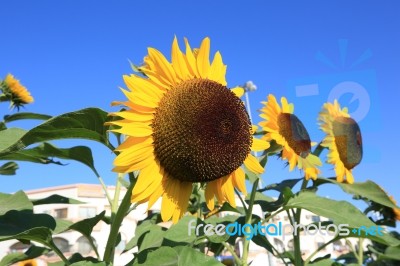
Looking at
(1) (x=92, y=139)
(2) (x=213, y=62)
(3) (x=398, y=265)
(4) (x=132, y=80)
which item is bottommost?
(3) (x=398, y=265)

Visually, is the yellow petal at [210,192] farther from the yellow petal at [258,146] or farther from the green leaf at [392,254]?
the green leaf at [392,254]

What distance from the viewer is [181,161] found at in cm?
128

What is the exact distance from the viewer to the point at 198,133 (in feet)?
4.21

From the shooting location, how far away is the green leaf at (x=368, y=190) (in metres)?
2.14

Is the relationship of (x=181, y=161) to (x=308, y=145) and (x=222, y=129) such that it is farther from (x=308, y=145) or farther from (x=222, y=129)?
(x=308, y=145)

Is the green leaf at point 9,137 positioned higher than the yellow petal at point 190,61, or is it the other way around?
the yellow petal at point 190,61

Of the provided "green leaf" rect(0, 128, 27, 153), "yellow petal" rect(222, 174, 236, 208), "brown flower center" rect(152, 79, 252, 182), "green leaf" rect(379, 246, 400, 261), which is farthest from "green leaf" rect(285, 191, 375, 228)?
"green leaf" rect(0, 128, 27, 153)

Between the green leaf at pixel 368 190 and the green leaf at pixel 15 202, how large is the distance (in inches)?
61.9

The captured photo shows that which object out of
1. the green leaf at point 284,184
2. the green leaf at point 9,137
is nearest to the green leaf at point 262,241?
the green leaf at point 284,184

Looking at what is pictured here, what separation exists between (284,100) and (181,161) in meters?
1.31

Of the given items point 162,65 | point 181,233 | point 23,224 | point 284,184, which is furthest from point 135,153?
point 284,184

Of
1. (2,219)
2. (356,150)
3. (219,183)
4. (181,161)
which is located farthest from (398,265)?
(2,219)

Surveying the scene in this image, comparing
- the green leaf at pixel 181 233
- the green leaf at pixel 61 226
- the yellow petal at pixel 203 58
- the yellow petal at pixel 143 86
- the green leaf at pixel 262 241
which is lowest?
the green leaf at pixel 262 241

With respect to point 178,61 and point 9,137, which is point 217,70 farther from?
point 9,137
